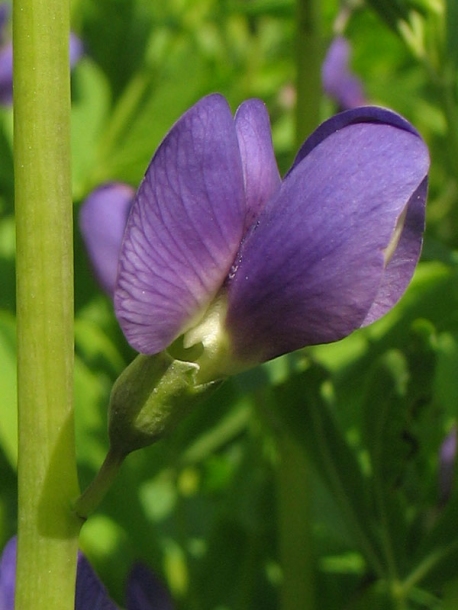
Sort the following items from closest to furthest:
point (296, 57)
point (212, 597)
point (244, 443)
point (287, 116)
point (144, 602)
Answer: point (144, 602), point (296, 57), point (212, 597), point (244, 443), point (287, 116)

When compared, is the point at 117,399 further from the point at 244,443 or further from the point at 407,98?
the point at 407,98

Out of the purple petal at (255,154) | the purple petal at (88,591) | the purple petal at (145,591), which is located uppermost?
the purple petal at (255,154)

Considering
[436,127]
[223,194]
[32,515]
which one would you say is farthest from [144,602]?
[436,127]

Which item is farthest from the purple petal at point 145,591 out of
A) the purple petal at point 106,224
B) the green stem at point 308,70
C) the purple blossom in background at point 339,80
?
the purple blossom in background at point 339,80

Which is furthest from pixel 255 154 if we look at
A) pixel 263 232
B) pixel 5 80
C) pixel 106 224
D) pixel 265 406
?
pixel 5 80

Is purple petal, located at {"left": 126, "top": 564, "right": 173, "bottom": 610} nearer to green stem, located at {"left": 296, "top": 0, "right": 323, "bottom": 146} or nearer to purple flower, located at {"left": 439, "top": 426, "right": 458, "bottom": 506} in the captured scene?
purple flower, located at {"left": 439, "top": 426, "right": 458, "bottom": 506}

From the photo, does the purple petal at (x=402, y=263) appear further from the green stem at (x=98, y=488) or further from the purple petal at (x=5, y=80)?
the purple petal at (x=5, y=80)
